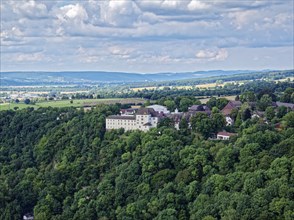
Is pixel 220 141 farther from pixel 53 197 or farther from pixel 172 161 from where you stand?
pixel 53 197

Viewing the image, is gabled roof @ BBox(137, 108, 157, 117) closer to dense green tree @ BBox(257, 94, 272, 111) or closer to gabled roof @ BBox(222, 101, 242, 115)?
gabled roof @ BBox(222, 101, 242, 115)

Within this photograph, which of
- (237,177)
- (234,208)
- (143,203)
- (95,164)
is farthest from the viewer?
(95,164)

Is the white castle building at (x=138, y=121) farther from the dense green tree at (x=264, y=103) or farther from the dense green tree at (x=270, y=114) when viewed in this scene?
the dense green tree at (x=264, y=103)

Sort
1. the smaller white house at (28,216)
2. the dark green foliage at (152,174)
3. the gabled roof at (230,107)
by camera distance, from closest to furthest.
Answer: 1. the dark green foliage at (152,174)
2. the smaller white house at (28,216)
3. the gabled roof at (230,107)

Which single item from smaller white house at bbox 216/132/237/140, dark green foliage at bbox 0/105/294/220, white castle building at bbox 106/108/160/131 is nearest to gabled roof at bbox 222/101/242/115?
dark green foliage at bbox 0/105/294/220

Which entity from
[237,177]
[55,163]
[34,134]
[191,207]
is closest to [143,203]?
[191,207]

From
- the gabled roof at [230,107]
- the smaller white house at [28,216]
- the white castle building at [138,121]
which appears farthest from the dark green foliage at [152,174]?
the gabled roof at [230,107]
